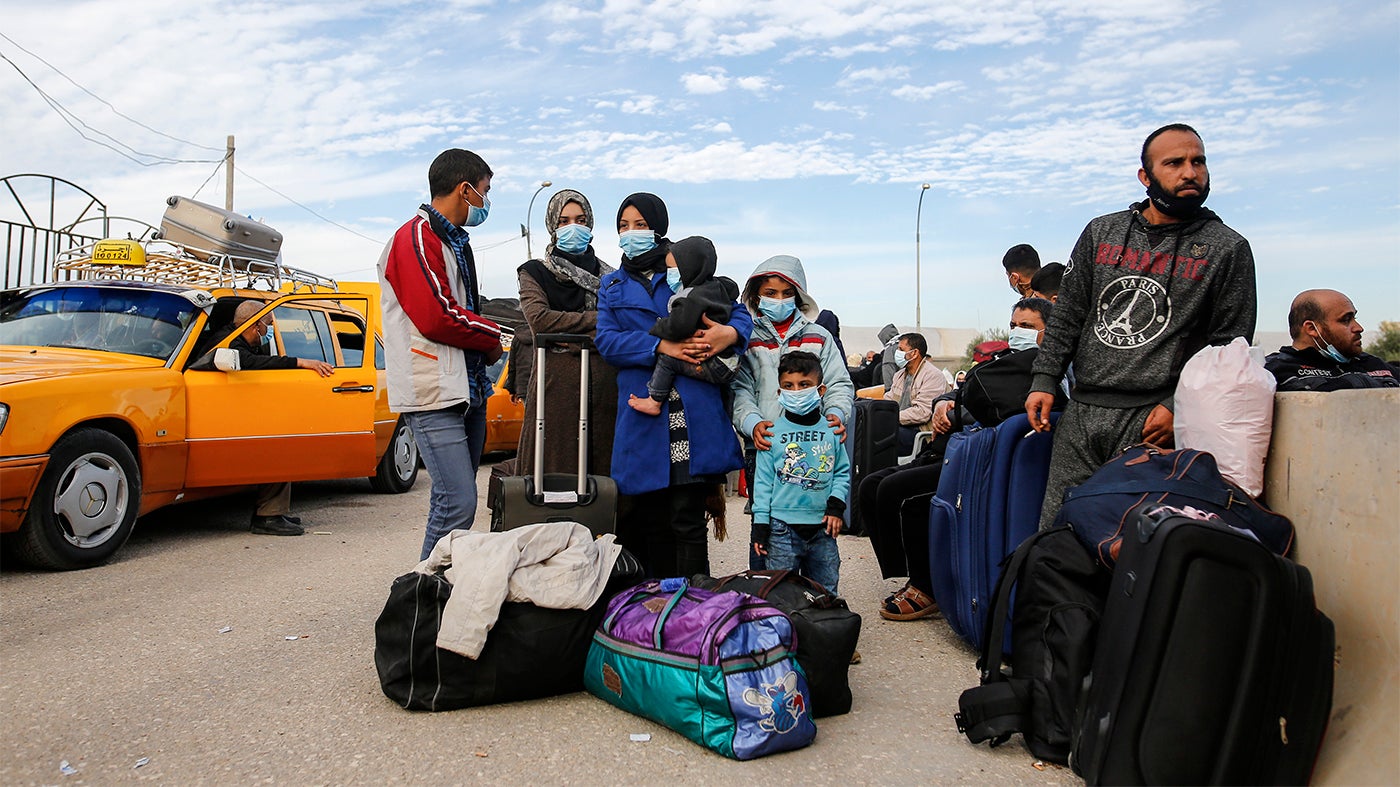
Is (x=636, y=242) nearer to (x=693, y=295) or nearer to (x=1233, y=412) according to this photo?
(x=693, y=295)

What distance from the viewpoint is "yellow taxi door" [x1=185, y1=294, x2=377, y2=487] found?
22.8 ft

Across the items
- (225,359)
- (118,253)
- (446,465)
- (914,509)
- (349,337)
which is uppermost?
(118,253)

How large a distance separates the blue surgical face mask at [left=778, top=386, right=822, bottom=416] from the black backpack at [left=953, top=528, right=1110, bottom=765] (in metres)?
1.27

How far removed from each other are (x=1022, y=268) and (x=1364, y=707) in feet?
13.0

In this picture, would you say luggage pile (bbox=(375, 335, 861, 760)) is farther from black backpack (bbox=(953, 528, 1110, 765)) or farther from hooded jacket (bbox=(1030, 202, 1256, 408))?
hooded jacket (bbox=(1030, 202, 1256, 408))

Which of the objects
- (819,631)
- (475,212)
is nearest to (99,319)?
(475,212)

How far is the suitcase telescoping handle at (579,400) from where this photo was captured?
13.6 ft

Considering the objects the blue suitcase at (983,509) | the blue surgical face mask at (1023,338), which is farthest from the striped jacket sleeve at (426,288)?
the blue surgical face mask at (1023,338)

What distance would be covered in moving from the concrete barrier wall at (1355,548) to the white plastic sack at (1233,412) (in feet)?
0.29

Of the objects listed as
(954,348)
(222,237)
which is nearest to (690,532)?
(222,237)

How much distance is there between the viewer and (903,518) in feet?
16.9

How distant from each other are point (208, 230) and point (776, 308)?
6024 millimetres

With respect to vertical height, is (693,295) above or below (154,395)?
above

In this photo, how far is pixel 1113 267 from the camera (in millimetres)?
3760
